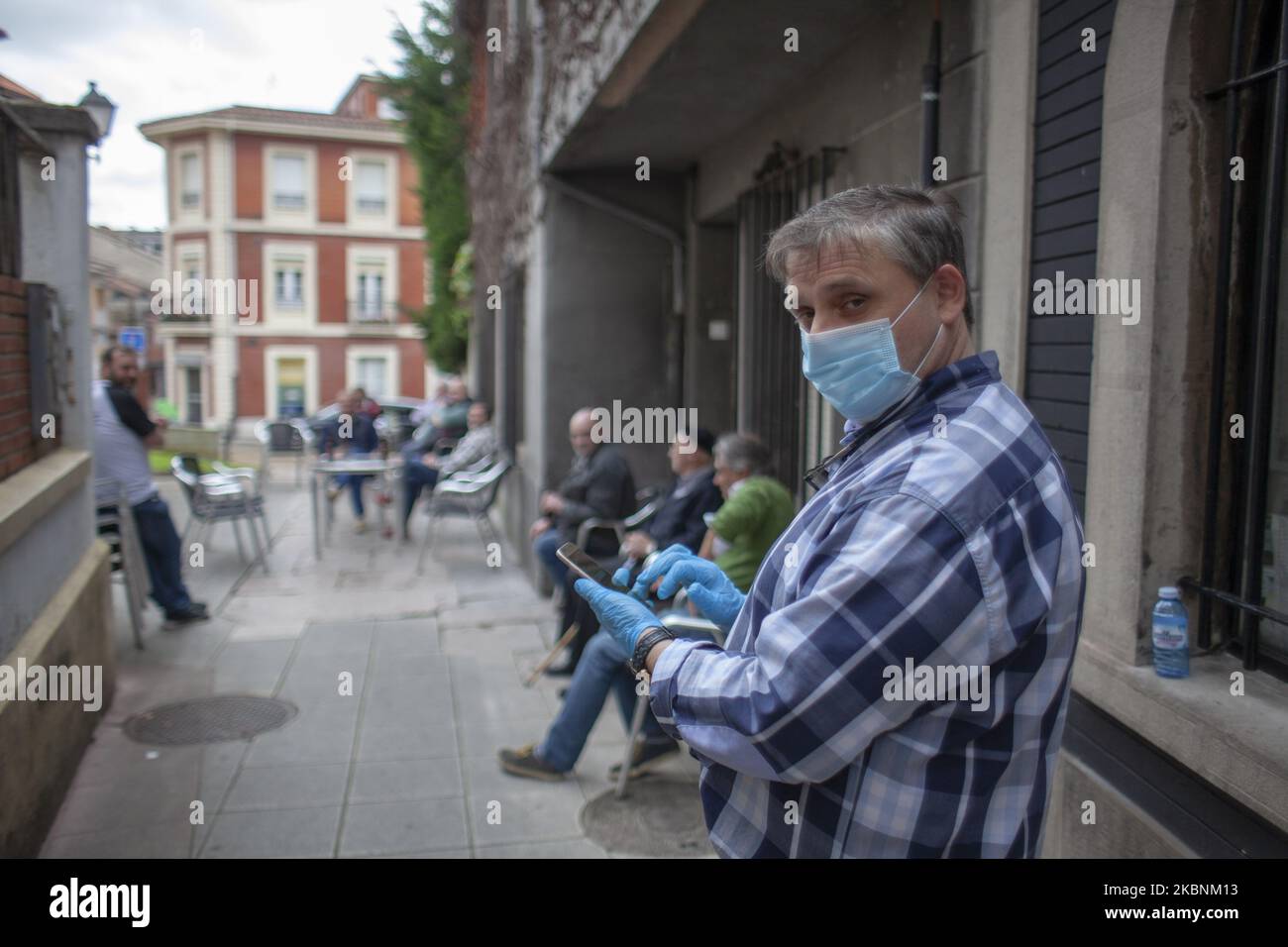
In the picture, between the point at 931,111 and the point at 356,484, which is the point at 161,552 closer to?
the point at 356,484

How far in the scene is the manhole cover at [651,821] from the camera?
159 inches

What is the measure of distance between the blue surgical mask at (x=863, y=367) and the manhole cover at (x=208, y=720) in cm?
446

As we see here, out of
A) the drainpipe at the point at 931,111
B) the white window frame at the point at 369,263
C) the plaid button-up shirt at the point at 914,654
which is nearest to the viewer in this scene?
the plaid button-up shirt at the point at 914,654

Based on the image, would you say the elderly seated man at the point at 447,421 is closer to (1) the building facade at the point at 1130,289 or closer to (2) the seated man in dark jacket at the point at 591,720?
(2) the seated man in dark jacket at the point at 591,720

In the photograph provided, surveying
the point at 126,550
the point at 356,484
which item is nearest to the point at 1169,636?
the point at 126,550

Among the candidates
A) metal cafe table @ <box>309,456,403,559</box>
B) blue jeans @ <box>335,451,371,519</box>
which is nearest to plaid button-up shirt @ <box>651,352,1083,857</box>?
metal cafe table @ <box>309,456,403,559</box>

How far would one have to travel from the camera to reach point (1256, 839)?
2145 mm

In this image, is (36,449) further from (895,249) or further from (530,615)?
(895,249)

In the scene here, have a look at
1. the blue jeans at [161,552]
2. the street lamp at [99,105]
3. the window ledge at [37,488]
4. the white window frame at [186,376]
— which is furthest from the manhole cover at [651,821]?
the white window frame at [186,376]

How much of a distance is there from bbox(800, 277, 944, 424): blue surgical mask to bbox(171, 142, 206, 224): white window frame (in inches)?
1368

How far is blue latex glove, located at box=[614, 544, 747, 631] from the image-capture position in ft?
6.21

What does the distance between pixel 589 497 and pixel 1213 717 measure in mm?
4620

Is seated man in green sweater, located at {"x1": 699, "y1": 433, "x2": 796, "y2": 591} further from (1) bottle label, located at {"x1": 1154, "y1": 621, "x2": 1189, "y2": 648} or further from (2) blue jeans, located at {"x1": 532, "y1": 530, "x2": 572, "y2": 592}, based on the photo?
(2) blue jeans, located at {"x1": 532, "y1": 530, "x2": 572, "y2": 592}
